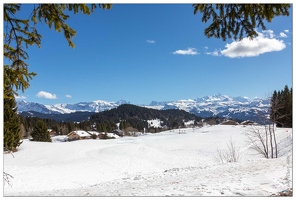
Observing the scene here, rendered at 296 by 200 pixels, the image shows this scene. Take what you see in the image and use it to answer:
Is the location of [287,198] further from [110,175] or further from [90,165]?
[90,165]

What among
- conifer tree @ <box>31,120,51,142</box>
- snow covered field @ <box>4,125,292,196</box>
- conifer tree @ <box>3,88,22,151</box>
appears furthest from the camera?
conifer tree @ <box>31,120,51,142</box>

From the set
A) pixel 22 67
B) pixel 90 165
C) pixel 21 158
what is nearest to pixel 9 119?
pixel 21 158

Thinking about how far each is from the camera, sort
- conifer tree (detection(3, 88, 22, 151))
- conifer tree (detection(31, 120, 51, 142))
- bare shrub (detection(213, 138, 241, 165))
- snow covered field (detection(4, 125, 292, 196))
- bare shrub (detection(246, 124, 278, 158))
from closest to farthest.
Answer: snow covered field (detection(4, 125, 292, 196)) < bare shrub (detection(246, 124, 278, 158)) < bare shrub (detection(213, 138, 241, 165)) < conifer tree (detection(3, 88, 22, 151)) < conifer tree (detection(31, 120, 51, 142))

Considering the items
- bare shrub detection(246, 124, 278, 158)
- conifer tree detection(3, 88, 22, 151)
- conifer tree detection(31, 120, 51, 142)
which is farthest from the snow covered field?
conifer tree detection(31, 120, 51, 142)

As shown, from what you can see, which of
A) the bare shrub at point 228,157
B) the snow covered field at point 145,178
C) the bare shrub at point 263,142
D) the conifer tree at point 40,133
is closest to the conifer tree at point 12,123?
the snow covered field at point 145,178

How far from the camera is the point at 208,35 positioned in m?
4.88

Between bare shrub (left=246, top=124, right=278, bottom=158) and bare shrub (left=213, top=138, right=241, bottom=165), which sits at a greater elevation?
bare shrub (left=246, top=124, right=278, bottom=158)

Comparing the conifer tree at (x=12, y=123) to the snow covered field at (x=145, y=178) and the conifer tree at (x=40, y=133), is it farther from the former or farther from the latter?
the conifer tree at (x=40, y=133)

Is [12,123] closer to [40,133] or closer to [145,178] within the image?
[40,133]

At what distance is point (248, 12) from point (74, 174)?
1710 cm

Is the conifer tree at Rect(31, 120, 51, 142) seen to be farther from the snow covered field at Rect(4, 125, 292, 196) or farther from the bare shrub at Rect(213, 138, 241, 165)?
the bare shrub at Rect(213, 138, 241, 165)

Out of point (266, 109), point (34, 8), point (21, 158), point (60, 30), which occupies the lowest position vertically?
point (21, 158)

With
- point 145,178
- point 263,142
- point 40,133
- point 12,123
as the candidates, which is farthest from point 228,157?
point 40,133

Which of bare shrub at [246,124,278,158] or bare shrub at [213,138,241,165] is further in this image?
bare shrub at [213,138,241,165]
